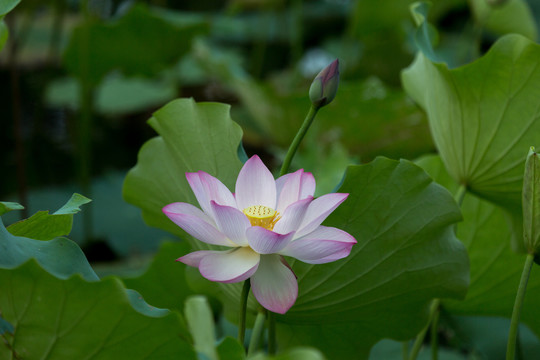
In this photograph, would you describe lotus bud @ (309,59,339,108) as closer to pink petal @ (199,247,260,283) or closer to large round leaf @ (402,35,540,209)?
pink petal @ (199,247,260,283)

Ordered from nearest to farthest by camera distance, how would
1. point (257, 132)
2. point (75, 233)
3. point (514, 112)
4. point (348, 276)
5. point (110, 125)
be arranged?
point (348, 276) → point (514, 112) → point (75, 233) → point (257, 132) → point (110, 125)

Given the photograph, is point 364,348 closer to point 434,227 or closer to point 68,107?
point 434,227

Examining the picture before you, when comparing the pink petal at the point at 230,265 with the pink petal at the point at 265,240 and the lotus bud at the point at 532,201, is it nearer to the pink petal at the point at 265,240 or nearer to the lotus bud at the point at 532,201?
the pink petal at the point at 265,240

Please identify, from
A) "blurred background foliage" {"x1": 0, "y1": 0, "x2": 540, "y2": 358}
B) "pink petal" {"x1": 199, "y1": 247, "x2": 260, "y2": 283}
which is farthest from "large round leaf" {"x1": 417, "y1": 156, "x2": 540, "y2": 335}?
"pink petal" {"x1": 199, "y1": 247, "x2": 260, "y2": 283}

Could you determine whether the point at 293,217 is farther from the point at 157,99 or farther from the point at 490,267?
the point at 157,99

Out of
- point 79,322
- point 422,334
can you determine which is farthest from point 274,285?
point 422,334

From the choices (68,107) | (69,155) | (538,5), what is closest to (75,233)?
(69,155)

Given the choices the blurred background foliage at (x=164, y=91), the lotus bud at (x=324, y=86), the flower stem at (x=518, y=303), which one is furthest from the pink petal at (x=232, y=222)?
the blurred background foliage at (x=164, y=91)
